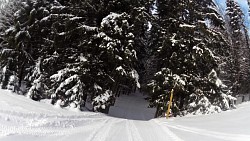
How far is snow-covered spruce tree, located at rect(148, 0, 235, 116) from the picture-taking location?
69.4ft

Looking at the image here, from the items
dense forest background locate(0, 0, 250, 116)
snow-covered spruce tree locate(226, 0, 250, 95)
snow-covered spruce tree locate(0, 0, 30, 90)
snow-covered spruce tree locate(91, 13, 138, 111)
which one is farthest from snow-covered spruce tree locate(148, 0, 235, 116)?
snow-covered spruce tree locate(226, 0, 250, 95)

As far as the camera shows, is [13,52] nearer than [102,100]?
No

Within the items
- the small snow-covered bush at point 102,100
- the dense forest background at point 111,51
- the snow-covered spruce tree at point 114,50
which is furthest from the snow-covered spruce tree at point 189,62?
the small snow-covered bush at point 102,100

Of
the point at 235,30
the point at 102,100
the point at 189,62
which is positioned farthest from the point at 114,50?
the point at 235,30

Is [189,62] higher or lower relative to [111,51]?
higher

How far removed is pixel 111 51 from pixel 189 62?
19.1 ft

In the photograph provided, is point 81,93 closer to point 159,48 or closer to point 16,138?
point 159,48

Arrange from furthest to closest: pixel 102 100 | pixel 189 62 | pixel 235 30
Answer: pixel 235 30 → pixel 189 62 → pixel 102 100

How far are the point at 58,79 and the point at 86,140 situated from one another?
12.0m

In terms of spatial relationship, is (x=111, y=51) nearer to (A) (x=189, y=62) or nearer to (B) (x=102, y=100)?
(B) (x=102, y=100)

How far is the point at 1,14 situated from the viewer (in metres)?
32.8

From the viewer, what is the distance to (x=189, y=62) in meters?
21.6

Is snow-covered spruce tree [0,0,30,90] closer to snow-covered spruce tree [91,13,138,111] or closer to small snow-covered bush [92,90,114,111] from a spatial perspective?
snow-covered spruce tree [91,13,138,111]

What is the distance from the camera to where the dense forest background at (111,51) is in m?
19.5
